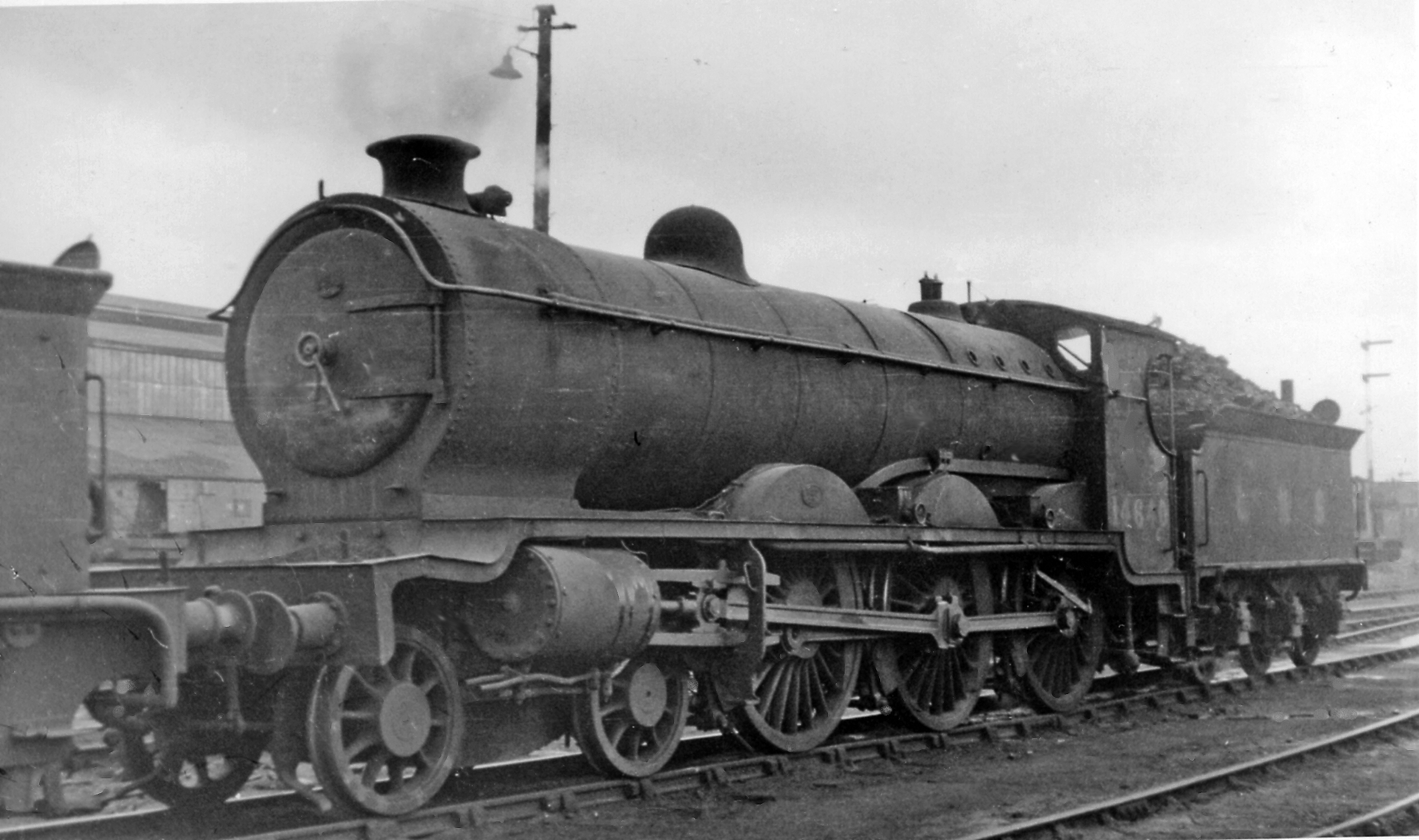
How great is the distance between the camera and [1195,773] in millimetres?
8961

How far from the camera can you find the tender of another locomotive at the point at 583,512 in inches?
273

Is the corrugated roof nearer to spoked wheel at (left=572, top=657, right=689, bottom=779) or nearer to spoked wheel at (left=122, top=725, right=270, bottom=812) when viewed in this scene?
spoked wheel at (left=122, top=725, right=270, bottom=812)

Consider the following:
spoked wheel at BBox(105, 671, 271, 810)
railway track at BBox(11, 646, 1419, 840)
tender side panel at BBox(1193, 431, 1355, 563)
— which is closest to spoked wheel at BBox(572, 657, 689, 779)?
railway track at BBox(11, 646, 1419, 840)

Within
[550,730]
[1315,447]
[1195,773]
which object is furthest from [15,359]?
Result: [1315,447]

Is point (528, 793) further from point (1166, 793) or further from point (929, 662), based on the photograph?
point (929, 662)

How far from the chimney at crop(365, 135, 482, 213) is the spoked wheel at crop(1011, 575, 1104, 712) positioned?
615cm

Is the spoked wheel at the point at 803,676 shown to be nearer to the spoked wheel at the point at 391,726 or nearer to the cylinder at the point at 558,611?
the cylinder at the point at 558,611

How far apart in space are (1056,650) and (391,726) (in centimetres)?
713

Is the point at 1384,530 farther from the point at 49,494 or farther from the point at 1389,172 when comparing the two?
the point at 49,494

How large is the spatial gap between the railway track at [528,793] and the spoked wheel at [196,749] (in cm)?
13

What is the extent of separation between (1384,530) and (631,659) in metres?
32.2

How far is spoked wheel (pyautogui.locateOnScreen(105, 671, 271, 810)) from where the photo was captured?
7.00m

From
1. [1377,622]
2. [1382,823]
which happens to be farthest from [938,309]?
[1377,622]

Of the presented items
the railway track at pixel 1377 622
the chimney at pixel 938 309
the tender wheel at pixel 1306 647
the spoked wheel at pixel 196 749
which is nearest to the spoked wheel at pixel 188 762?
the spoked wheel at pixel 196 749
